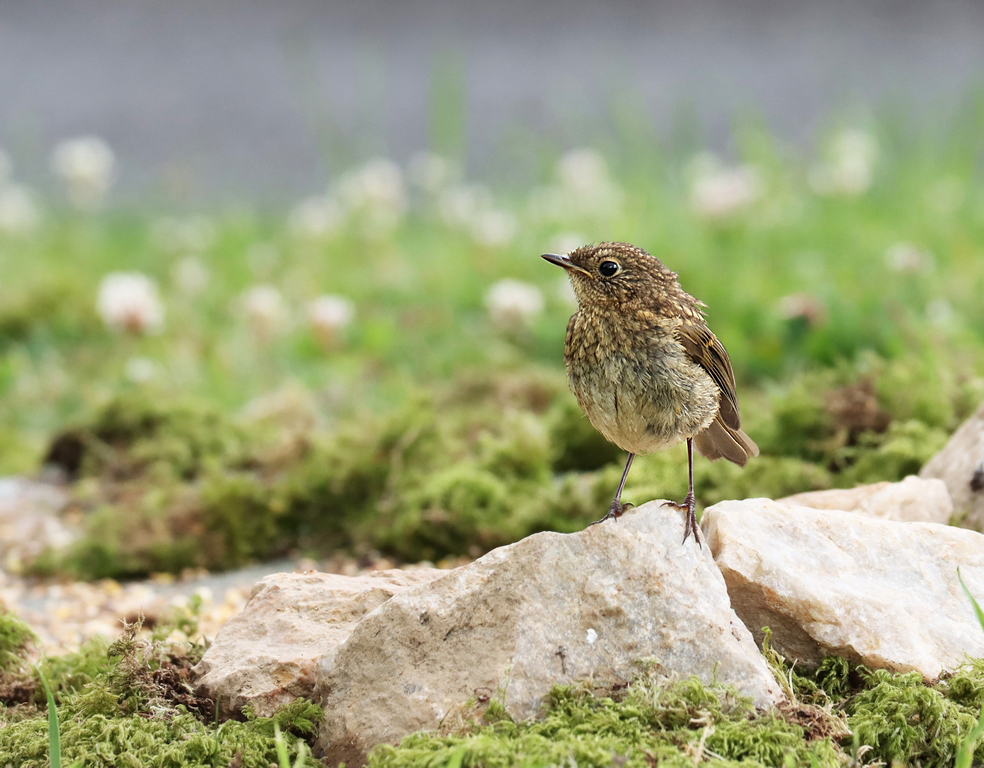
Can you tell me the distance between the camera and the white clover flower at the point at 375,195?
9055 mm

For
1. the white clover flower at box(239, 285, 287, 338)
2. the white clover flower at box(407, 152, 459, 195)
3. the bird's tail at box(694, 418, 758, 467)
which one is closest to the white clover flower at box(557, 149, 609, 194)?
the white clover flower at box(407, 152, 459, 195)

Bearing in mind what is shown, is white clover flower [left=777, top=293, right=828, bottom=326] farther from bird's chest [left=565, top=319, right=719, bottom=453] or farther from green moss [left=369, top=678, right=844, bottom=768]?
green moss [left=369, top=678, right=844, bottom=768]

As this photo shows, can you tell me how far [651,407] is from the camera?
3053mm

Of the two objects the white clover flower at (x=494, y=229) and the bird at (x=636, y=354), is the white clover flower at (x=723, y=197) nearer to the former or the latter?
the white clover flower at (x=494, y=229)

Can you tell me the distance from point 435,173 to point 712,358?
20.5 feet

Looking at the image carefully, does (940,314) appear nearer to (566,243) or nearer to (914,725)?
(566,243)

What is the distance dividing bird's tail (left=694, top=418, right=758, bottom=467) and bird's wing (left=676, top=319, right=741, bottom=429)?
3cm

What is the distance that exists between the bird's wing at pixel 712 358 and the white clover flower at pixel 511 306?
138 inches

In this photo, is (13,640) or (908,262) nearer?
(13,640)

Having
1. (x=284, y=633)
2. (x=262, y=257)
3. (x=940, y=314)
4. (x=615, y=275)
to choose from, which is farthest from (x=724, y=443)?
(x=262, y=257)

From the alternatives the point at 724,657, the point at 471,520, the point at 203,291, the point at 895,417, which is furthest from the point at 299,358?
the point at 724,657

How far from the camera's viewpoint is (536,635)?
252cm

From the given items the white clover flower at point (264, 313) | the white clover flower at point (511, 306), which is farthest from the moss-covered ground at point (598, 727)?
the white clover flower at point (264, 313)

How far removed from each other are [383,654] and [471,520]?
1.90 metres
